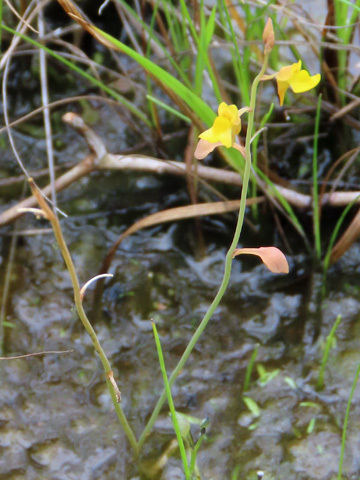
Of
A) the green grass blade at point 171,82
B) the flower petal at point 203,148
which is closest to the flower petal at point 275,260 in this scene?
the flower petal at point 203,148

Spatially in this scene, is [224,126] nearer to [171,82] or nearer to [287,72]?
[287,72]

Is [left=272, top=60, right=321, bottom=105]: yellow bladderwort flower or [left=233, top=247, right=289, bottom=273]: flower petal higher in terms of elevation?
[left=272, top=60, right=321, bottom=105]: yellow bladderwort flower

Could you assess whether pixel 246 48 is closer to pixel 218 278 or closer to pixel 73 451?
pixel 218 278

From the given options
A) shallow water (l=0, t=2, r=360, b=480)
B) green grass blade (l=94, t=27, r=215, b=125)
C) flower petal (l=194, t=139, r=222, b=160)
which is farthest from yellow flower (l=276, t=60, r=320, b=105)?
shallow water (l=0, t=2, r=360, b=480)

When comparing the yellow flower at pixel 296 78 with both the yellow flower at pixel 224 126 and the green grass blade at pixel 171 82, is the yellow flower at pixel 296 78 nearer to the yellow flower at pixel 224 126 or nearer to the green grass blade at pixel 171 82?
the yellow flower at pixel 224 126

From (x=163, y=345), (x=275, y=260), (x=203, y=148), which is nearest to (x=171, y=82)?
(x=203, y=148)

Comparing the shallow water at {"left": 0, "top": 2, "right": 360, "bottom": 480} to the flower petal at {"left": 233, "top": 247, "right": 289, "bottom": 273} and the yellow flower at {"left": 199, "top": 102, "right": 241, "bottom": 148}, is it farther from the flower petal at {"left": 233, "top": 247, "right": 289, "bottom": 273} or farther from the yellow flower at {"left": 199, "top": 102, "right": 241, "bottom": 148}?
the yellow flower at {"left": 199, "top": 102, "right": 241, "bottom": 148}

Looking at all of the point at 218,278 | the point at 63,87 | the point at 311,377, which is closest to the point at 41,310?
Answer: the point at 218,278
